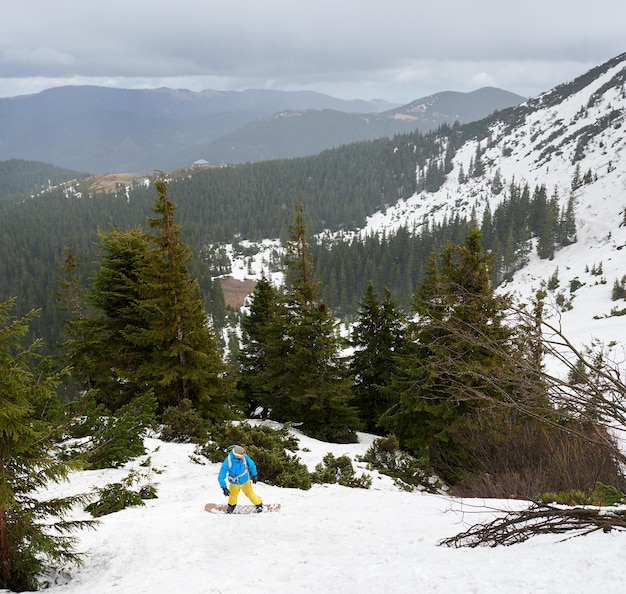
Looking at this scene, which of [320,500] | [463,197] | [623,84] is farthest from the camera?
[463,197]

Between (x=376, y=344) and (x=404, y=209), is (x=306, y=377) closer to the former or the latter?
(x=376, y=344)

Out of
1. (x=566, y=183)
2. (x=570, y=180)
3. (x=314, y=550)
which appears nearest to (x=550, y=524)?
(x=314, y=550)

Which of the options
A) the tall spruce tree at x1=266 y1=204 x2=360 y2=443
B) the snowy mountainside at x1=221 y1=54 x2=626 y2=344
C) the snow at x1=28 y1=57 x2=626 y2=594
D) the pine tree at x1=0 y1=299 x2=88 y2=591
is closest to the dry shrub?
the snow at x1=28 y1=57 x2=626 y2=594

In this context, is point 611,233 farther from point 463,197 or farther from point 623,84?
point 623,84

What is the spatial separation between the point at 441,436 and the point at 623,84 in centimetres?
17283

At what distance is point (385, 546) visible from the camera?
23.2 ft

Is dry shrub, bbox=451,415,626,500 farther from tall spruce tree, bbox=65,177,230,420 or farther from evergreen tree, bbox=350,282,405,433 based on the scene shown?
tall spruce tree, bbox=65,177,230,420

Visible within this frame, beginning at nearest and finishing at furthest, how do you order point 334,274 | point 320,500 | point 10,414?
point 10,414 < point 320,500 < point 334,274

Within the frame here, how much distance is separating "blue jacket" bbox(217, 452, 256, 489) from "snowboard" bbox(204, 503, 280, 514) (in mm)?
555

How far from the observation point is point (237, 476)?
28.9 ft

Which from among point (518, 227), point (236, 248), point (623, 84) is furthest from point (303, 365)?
point (623, 84)

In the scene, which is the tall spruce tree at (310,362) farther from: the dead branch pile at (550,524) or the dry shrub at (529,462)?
the dead branch pile at (550,524)

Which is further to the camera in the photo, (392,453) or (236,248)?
(236,248)

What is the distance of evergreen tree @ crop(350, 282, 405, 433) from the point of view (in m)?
22.1
